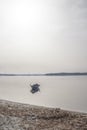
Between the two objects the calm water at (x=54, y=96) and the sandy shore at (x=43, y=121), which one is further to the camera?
the calm water at (x=54, y=96)

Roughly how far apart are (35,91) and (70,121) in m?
27.8

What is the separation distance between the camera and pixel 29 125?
51.5 feet

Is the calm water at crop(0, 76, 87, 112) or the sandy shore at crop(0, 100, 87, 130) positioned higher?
the sandy shore at crop(0, 100, 87, 130)

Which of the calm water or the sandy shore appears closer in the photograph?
the sandy shore

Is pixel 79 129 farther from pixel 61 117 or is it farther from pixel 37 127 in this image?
pixel 61 117

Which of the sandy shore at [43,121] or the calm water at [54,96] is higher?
the sandy shore at [43,121]

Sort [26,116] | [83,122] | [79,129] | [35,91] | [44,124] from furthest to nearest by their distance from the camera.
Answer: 1. [35,91]
2. [26,116]
3. [83,122]
4. [44,124]
5. [79,129]

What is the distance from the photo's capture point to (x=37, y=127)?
1545cm

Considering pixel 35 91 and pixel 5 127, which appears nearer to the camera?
pixel 5 127

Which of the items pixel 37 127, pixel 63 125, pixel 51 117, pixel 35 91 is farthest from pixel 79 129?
pixel 35 91

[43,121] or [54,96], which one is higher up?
[43,121]

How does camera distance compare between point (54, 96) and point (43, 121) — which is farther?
point (54, 96)

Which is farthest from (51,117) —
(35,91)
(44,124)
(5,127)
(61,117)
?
Answer: (35,91)

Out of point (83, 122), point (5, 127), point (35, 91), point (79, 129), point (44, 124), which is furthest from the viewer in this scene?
point (35, 91)
